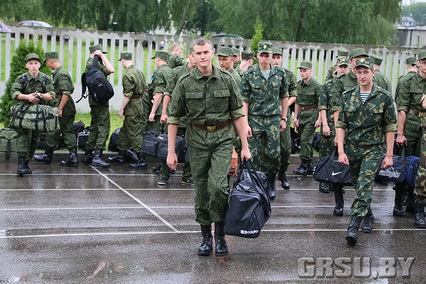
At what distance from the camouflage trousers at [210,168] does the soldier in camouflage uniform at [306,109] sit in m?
6.04

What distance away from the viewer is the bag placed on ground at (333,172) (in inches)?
371

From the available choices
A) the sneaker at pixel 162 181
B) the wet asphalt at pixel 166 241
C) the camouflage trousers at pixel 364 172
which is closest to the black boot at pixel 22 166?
the wet asphalt at pixel 166 241

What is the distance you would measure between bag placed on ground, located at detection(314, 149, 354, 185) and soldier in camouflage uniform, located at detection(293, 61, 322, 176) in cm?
375

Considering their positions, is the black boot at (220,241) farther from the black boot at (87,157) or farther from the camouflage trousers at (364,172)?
the black boot at (87,157)

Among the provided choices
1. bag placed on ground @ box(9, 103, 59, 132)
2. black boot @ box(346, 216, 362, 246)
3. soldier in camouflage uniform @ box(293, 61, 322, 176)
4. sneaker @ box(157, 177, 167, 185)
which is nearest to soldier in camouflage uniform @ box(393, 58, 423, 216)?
black boot @ box(346, 216, 362, 246)

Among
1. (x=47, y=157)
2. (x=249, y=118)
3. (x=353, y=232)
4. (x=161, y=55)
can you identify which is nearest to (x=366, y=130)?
(x=353, y=232)

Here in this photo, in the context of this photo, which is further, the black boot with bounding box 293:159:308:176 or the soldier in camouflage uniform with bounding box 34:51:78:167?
the black boot with bounding box 293:159:308:176

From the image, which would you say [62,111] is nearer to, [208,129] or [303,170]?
[303,170]

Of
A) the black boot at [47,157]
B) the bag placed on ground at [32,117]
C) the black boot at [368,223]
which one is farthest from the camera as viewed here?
the black boot at [47,157]

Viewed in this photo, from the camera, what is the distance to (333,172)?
9.51 m

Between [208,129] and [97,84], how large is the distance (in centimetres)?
576

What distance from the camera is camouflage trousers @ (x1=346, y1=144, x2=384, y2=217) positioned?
27.0ft

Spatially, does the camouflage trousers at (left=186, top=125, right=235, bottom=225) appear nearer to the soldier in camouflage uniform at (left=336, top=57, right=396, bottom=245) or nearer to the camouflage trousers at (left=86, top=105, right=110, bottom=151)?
the soldier in camouflage uniform at (left=336, top=57, right=396, bottom=245)

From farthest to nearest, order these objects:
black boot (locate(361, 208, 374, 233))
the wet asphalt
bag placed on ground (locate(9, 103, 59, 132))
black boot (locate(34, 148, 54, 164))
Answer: black boot (locate(34, 148, 54, 164)), bag placed on ground (locate(9, 103, 59, 132)), black boot (locate(361, 208, 374, 233)), the wet asphalt
